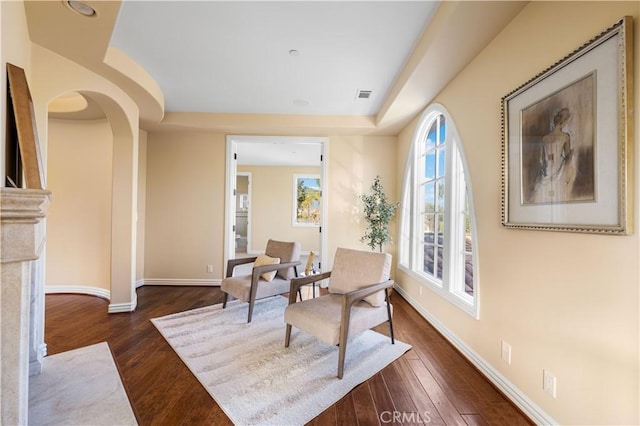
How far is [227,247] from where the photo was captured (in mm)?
4473

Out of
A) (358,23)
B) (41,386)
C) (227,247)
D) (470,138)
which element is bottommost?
(41,386)

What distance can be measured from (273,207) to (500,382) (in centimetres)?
667

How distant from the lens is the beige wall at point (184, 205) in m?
4.49

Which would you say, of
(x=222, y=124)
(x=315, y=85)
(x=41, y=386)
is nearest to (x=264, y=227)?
(x=222, y=124)

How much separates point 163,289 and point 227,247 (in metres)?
1.12

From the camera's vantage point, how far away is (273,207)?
7.95 metres

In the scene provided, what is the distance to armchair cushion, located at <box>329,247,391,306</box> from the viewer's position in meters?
2.53

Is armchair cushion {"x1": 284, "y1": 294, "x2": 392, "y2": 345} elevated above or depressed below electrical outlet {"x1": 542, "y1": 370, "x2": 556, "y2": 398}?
above

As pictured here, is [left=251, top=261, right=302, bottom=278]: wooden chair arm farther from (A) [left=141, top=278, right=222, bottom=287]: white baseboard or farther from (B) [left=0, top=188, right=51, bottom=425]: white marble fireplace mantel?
(B) [left=0, top=188, right=51, bottom=425]: white marble fireplace mantel

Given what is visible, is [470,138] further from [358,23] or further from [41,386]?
[41,386]

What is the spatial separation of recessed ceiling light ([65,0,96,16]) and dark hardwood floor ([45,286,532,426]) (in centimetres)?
257
